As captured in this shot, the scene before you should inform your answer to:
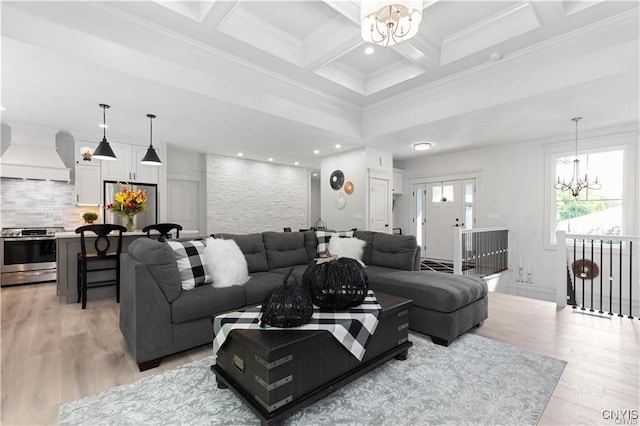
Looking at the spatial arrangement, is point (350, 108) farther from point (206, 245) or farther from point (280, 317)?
point (280, 317)

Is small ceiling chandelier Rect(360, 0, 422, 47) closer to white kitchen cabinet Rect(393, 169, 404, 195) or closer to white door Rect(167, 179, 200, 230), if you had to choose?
white kitchen cabinet Rect(393, 169, 404, 195)

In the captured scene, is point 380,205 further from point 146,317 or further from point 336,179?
point 146,317

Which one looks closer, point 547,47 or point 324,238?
point 547,47

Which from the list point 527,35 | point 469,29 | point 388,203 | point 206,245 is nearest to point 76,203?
point 206,245

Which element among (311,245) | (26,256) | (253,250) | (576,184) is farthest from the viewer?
(576,184)

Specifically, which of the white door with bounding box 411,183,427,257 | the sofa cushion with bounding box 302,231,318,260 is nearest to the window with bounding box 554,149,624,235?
the white door with bounding box 411,183,427,257

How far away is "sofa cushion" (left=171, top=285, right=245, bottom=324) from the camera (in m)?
2.33

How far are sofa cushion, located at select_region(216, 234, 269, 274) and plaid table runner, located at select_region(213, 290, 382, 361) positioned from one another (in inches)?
59.8

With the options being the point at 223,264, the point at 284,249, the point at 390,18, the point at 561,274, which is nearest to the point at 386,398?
the point at 223,264

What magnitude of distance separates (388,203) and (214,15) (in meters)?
4.83

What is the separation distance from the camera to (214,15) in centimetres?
275

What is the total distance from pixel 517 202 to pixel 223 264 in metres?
5.95

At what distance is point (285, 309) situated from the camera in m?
1.64

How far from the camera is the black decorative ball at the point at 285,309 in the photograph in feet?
5.39
